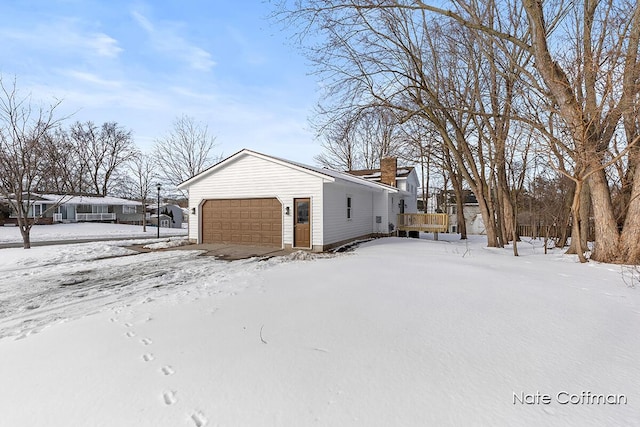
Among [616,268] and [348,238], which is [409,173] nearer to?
[348,238]

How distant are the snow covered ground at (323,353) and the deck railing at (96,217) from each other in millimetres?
30421

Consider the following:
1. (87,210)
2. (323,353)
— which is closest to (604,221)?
(323,353)

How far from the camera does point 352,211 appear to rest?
14.1 meters

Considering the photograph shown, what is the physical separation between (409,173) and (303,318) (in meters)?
20.0

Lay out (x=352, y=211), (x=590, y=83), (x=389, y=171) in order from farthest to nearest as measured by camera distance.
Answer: (x=389, y=171) < (x=352, y=211) < (x=590, y=83)

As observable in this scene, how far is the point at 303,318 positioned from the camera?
3.89 m

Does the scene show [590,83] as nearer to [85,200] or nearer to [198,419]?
[198,419]

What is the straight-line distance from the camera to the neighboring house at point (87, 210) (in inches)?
1104

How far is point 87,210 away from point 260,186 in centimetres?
2883

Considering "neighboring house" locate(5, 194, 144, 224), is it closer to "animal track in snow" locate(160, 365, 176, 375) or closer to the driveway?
the driveway

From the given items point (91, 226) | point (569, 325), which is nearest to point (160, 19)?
point (569, 325)

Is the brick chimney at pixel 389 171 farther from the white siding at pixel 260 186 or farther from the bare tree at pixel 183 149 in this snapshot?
the bare tree at pixel 183 149

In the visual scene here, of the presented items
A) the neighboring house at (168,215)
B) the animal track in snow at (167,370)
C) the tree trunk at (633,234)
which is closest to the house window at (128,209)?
the neighboring house at (168,215)

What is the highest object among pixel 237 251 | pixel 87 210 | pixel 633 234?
pixel 87 210
